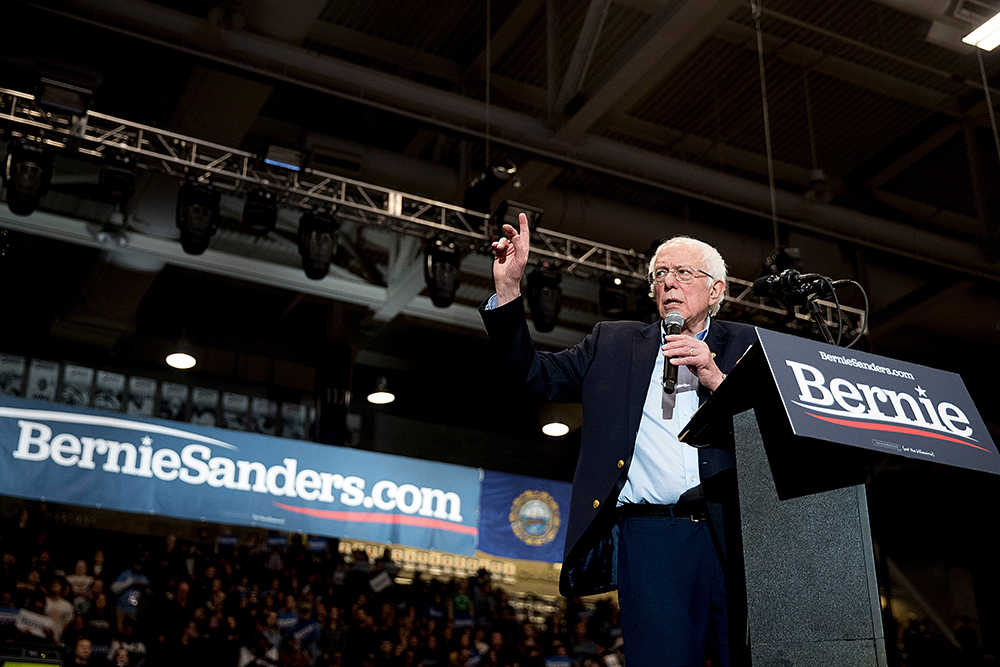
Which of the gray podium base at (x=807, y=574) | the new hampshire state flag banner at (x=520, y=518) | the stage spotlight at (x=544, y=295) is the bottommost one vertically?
the gray podium base at (x=807, y=574)

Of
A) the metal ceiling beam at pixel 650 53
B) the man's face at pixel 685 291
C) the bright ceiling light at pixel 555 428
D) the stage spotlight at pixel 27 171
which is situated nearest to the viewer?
the man's face at pixel 685 291

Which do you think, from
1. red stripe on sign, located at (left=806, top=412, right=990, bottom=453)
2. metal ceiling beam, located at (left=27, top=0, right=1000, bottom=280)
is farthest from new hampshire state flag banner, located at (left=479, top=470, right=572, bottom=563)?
red stripe on sign, located at (left=806, top=412, right=990, bottom=453)

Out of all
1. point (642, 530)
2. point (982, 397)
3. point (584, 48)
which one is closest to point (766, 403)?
point (642, 530)

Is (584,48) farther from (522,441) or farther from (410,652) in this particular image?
(522,441)

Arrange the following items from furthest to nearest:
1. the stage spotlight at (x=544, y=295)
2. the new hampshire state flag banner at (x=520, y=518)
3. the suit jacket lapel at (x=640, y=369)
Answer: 1. the new hampshire state flag banner at (x=520, y=518)
2. the stage spotlight at (x=544, y=295)
3. the suit jacket lapel at (x=640, y=369)

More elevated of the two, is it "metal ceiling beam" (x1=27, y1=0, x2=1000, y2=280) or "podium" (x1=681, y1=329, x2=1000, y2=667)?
"metal ceiling beam" (x1=27, y1=0, x2=1000, y2=280)

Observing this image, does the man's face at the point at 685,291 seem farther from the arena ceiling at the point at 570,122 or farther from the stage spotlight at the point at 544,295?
the stage spotlight at the point at 544,295

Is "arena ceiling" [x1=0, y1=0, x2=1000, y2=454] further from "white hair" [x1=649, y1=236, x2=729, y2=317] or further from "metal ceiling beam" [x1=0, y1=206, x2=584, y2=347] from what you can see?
"white hair" [x1=649, y1=236, x2=729, y2=317]

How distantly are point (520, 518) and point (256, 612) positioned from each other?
274 cm

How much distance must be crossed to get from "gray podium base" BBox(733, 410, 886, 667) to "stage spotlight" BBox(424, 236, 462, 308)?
534 cm

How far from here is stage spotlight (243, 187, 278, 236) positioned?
632 cm

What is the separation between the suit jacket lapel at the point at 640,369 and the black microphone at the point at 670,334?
52 mm

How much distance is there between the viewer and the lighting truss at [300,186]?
5.83m

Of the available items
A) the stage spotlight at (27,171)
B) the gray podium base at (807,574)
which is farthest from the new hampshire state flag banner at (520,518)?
the gray podium base at (807,574)
